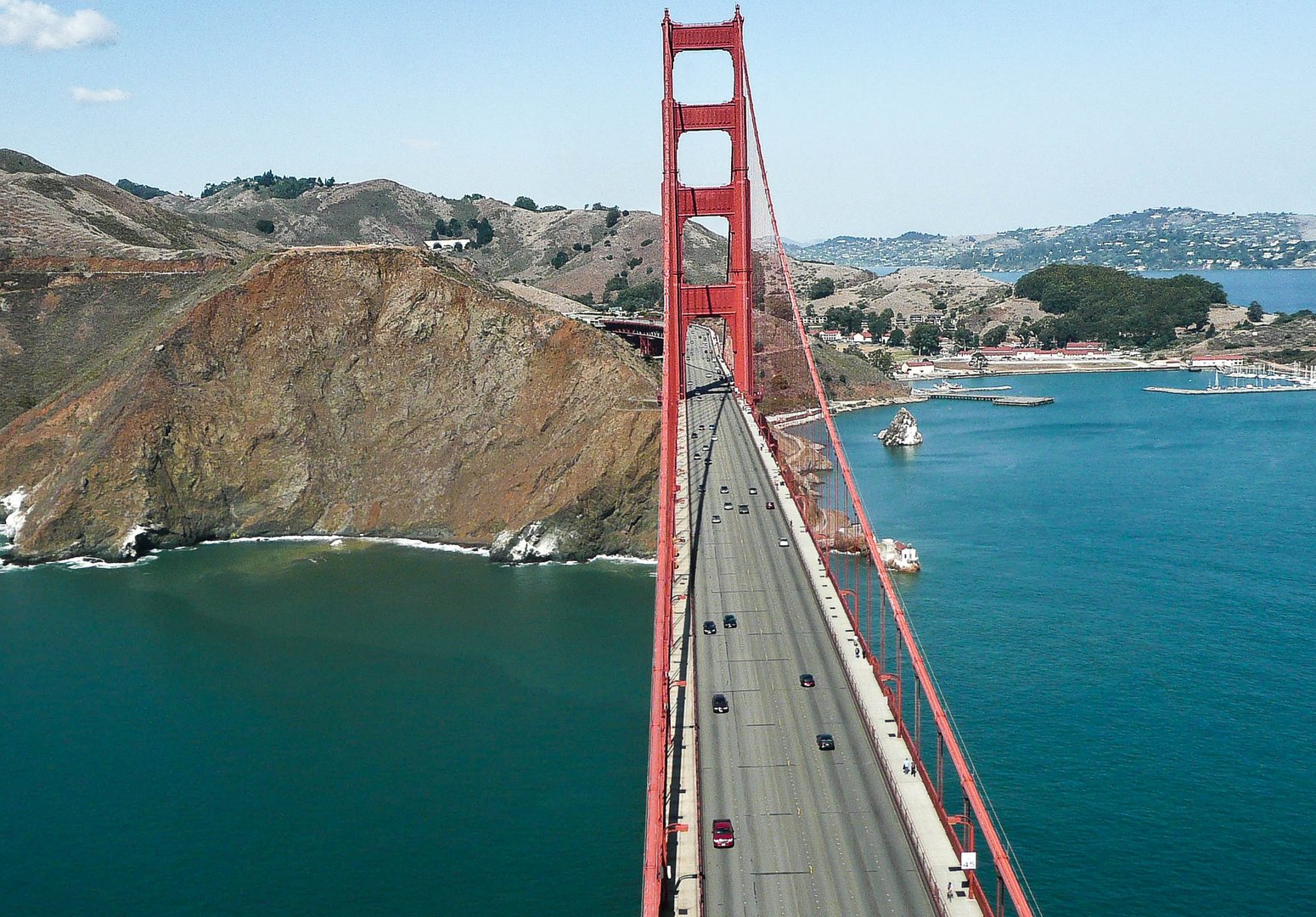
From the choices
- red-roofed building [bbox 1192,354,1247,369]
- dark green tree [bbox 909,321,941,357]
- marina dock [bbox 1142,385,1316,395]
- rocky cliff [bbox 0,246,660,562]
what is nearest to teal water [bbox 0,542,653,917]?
rocky cliff [bbox 0,246,660,562]

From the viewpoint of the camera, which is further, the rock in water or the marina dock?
the marina dock

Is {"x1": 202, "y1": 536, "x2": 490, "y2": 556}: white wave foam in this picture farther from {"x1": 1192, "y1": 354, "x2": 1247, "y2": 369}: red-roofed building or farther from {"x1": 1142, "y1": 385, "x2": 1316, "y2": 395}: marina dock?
{"x1": 1192, "y1": 354, "x2": 1247, "y2": 369}: red-roofed building

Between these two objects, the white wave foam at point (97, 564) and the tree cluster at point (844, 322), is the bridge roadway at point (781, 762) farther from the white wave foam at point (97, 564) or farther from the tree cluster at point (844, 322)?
the tree cluster at point (844, 322)

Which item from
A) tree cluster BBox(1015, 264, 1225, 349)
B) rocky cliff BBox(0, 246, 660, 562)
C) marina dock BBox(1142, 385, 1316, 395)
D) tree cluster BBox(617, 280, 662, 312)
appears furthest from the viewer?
tree cluster BBox(1015, 264, 1225, 349)

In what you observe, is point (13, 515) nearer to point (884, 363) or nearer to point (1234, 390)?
point (884, 363)

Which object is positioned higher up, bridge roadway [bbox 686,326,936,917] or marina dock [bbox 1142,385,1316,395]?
marina dock [bbox 1142,385,1316,395]

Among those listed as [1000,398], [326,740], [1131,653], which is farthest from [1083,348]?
[326,740]

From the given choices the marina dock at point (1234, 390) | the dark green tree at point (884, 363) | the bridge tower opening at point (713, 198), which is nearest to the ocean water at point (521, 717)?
the bridge tower opening at point (713, 198)
